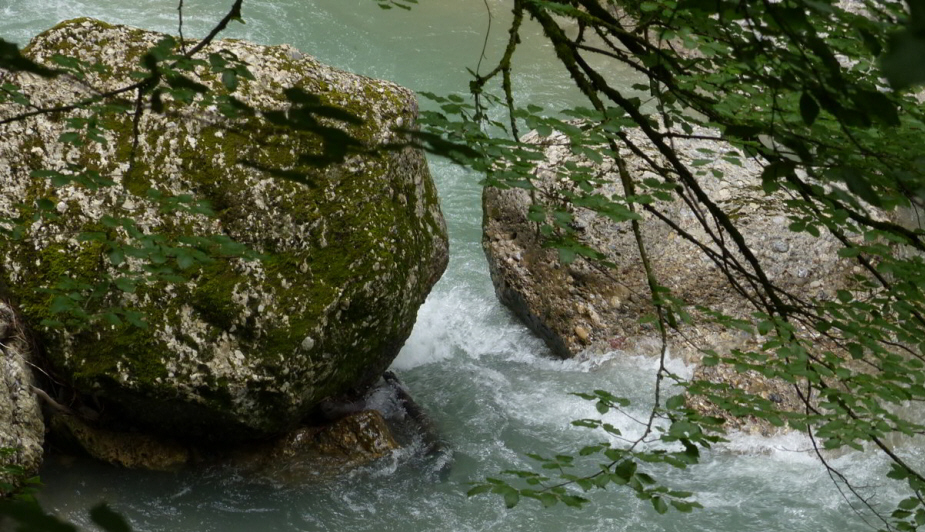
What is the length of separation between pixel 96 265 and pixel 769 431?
13.4ft

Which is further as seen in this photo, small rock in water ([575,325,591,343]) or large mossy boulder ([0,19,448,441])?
small rock in water ([575,325,591,343])

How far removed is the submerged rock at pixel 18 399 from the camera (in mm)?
3729

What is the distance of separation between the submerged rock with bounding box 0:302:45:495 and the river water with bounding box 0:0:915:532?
40 centimetres

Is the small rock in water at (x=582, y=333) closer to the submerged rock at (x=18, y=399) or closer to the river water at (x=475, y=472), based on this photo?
the river water at (x=475, y=472)

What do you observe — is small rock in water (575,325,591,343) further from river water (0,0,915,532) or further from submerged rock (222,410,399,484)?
submerged rock (222,410,399,484)

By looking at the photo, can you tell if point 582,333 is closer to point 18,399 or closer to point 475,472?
point 475,472

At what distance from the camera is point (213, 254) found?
3.95m

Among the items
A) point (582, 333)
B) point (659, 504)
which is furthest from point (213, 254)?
point (582, 333)

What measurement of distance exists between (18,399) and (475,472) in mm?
2415

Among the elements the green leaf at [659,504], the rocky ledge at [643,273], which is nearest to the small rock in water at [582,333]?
the rocky ledge at [643,273]

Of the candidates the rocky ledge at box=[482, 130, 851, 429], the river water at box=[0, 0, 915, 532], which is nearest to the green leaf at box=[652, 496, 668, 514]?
the river water at box=[0, 0, 915, 532]

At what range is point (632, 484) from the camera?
197 cm

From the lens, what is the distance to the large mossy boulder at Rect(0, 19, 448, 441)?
4082 mm

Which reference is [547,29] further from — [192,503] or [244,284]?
[192,503]
